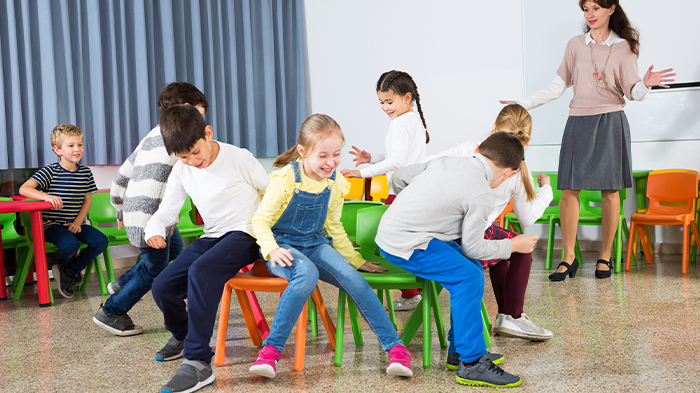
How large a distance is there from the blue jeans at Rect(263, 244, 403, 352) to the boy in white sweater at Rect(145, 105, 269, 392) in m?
0.18

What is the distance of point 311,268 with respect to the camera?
1937 mm

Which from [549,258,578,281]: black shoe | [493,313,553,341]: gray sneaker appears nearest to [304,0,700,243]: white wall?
[549,258,578,281]: black shoe

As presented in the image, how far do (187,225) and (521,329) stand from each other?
223 centimetres

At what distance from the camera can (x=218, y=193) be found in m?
2.11

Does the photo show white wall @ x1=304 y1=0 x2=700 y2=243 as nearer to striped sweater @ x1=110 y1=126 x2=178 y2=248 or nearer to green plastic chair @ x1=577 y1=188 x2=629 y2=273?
green plastic chair @ x1=577 y1=188 x2=629 y2=273

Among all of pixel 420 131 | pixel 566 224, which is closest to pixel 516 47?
pixel 566 224

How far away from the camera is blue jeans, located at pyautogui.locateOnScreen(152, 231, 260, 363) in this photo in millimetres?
1913

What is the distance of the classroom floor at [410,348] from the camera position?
192cm

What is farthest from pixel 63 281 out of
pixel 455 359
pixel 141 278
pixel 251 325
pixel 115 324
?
pixel 455 359

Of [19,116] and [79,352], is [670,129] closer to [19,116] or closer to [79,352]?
[79,352]

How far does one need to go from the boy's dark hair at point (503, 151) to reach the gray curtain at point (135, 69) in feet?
9.41

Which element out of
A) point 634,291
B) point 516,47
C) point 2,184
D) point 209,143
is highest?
point 516,47

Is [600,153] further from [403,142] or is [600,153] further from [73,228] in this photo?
[73,228]

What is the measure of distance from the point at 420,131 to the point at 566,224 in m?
1.21
